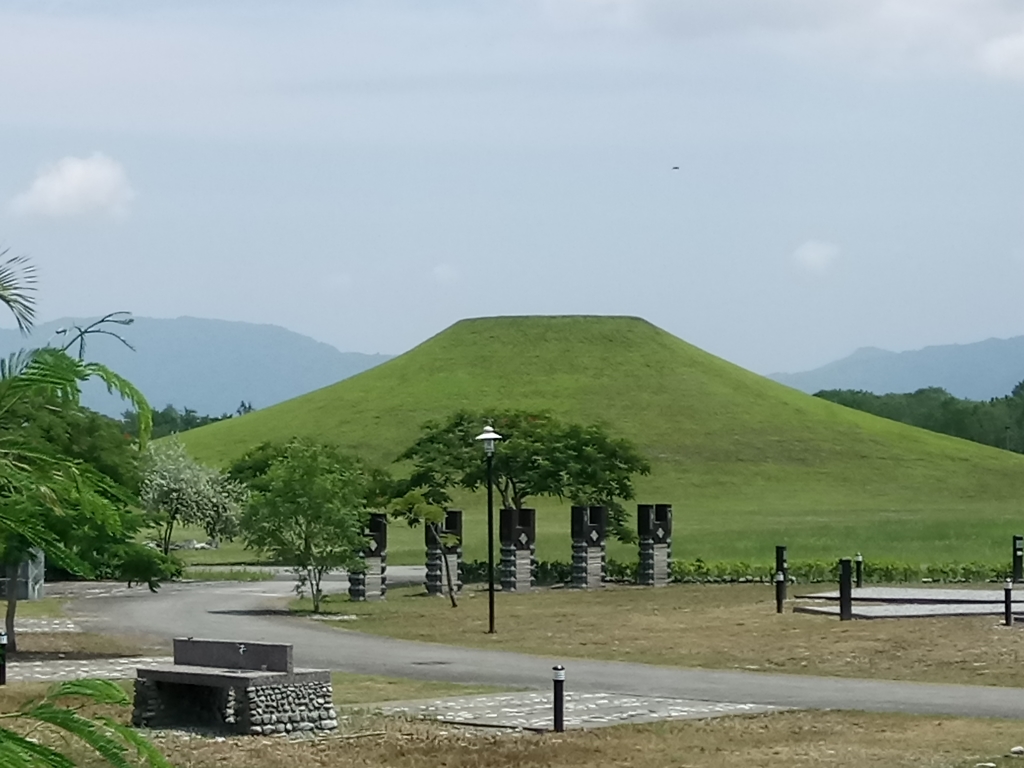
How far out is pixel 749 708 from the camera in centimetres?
2306

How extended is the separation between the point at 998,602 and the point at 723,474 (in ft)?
256

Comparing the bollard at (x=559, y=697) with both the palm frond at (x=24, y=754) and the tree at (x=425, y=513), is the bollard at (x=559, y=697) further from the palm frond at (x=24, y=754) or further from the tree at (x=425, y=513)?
the tree at (x=425, y=513)

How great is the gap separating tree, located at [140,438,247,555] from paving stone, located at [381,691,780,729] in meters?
48.3

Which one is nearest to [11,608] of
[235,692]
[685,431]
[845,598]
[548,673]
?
[548,673]

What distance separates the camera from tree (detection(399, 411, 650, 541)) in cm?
6197

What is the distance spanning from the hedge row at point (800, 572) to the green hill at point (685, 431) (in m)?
22.5

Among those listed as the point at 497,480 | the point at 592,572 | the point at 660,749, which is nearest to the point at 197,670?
the point at 660,749

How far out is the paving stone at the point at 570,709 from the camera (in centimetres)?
2183

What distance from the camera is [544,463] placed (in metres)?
62.0

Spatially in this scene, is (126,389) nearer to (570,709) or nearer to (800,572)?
(570,709)

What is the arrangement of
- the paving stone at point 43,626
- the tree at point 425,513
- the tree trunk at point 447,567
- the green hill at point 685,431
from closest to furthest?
the paving stone at point 43,626 → the tree trunk at point 447,567 → the tree at point 425,513 → the green hill at point 685,431

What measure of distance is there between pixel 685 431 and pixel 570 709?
10479 centimetres

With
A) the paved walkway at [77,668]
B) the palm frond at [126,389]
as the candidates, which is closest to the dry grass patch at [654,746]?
the paved walkway at [77,668]

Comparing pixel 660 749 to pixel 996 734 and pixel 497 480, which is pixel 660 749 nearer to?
pixel 996 734
